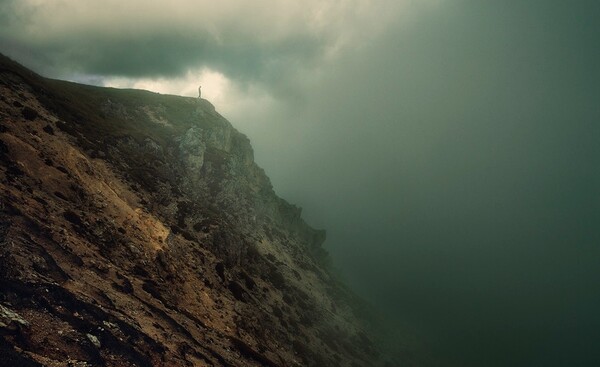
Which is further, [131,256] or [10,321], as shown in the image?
[131,256]

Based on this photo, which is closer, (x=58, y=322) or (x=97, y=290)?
(x=58, y=322)

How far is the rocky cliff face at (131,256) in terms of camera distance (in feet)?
70.6

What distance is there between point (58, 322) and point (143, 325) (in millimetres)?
7909

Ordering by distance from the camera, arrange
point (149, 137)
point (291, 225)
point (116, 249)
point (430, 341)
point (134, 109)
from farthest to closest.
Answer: point (430, 341), point (291, 225), point (134, 109), point (149, 137), point (116, 249)

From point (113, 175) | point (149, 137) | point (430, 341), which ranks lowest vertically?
point (430, 341)

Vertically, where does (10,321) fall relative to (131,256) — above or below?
below

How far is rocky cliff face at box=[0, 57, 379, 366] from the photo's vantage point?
70.6 ft

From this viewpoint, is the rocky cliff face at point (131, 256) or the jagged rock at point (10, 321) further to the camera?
the rocky cliff face at point (131, 256)

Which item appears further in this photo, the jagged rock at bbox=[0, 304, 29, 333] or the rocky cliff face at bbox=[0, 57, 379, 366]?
the rocky cliff face at bbox=[0, 57, 379, 366]

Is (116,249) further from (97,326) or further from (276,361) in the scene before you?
(276,361)

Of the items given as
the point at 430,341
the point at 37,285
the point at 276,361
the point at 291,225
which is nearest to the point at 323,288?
the point at 291,225

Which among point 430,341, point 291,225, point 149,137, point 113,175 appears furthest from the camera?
point 430,341

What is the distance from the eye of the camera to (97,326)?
2216cm

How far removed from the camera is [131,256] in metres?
38.0
